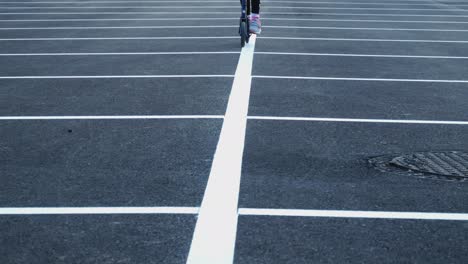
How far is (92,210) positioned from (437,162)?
279 centimetres

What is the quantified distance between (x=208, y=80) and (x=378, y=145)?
396cm

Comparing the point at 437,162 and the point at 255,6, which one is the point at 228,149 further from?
the point at 255,6

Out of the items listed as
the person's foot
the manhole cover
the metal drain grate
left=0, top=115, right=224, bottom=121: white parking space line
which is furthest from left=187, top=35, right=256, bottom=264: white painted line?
the person's foot

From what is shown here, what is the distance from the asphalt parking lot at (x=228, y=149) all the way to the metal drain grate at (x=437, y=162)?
0.12m

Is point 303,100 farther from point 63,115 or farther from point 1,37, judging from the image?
point 1,37

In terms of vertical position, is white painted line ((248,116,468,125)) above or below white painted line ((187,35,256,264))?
below

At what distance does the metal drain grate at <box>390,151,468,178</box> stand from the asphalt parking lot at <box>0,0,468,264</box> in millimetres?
120

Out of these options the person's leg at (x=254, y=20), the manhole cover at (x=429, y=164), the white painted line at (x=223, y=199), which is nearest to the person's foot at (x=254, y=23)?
the person's leg at (x=254, y=20)

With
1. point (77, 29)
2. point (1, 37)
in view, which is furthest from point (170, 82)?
point (77, 29)

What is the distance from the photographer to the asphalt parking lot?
5215mm

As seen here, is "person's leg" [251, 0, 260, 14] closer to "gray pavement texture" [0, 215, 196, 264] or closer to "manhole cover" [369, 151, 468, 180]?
"manhole cover" [369, 151, 468, 180]

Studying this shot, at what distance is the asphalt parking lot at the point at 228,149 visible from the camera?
205 inches

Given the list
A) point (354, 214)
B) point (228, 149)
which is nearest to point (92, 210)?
point (354, 214)

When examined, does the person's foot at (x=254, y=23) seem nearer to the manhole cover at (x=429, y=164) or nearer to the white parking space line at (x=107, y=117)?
the white parking space line at (x=107, y=117)
